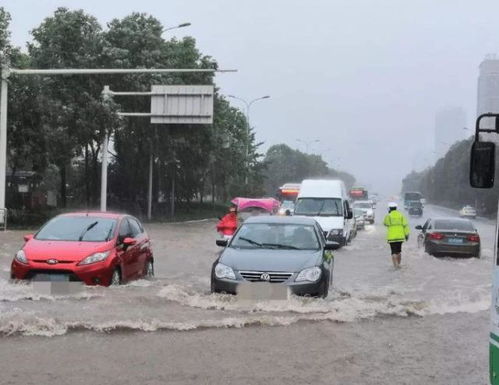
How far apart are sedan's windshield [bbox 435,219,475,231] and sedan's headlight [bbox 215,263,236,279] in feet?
44.9

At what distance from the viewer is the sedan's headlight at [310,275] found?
9562 millimetres

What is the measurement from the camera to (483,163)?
4.90 meters

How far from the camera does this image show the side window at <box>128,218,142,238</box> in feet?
41.3

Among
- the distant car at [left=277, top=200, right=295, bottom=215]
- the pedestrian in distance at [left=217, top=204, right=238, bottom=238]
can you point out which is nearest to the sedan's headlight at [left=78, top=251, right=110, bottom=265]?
the pedestrian in distance at [left=217, top=204, right=238, bottom=238]

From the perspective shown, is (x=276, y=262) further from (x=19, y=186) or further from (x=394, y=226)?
(x=19, y=186)

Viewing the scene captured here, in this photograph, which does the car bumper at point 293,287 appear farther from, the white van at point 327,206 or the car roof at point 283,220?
the white van at point 327,206

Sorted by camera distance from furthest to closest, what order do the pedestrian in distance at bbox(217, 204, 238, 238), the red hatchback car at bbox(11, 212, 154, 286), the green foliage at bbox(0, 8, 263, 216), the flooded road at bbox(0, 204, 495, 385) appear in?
the green foliage at bbox(0, 8, 263, 216) < the pedestrian in distance at bbox(217, 204, 238, 238) < the red hatchback car at bbox(11, 212, 154, 286) < the flooded road at bbox(0, 204, 495, 385)

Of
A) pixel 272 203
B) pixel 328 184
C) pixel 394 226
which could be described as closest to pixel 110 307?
pixel 394 226

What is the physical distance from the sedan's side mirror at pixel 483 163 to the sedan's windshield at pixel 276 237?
587 centimetres

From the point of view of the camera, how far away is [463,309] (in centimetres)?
1065

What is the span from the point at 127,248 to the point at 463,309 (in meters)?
5.57

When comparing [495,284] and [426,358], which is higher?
[495,284]

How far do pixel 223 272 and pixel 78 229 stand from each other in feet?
10.7

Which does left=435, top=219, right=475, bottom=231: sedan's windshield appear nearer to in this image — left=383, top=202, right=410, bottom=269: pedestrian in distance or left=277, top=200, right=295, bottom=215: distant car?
left=383, top=202, right=410, bottom=269: pedestrian in distance
